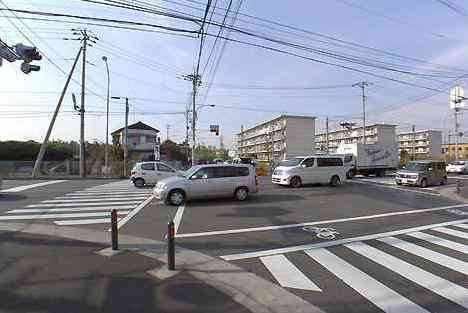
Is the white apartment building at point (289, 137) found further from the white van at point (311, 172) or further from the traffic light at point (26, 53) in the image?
the traffic light at point (26, 53)

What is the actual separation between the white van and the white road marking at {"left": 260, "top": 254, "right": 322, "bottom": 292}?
52.3 ft

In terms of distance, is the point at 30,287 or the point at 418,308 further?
the point at 30,287

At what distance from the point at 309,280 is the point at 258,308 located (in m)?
1.52

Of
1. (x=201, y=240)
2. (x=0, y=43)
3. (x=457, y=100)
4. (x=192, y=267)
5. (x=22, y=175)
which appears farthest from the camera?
(x=22, y=175)

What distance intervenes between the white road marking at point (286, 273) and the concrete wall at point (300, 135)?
341 feet

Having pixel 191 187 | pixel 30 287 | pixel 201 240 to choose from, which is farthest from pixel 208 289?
pixel 191 187

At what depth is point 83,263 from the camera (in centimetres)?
713

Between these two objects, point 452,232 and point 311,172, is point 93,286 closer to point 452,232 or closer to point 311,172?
point 452,232

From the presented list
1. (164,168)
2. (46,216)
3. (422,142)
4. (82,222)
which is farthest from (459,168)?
(422,142)

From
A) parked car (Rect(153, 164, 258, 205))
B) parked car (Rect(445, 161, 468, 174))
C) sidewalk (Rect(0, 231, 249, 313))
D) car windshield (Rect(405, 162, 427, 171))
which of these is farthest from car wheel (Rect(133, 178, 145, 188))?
parked car (Rect(445, 161, 468, 174))

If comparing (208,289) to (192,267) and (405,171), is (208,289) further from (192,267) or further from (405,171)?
(405,171)

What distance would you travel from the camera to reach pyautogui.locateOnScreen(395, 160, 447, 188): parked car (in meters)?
25.7

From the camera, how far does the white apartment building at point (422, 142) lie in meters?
130

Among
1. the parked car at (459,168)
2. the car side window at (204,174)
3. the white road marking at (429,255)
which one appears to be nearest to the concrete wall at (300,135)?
the parked car at (459,168)
